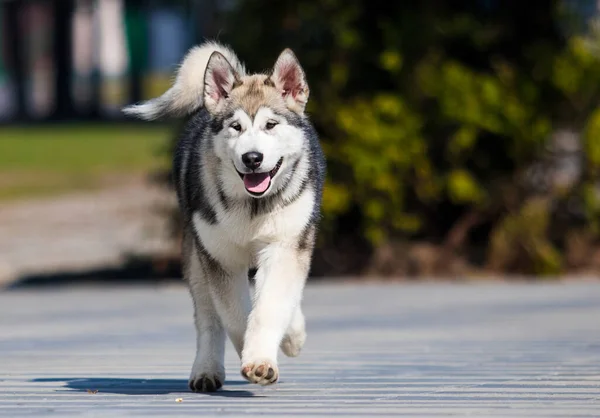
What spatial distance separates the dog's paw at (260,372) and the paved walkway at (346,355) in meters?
0.11

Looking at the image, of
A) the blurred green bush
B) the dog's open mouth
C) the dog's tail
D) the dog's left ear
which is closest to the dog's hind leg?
the dog's open mouth

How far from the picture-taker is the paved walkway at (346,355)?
5.91 m

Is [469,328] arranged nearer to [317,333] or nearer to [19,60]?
[317,333]

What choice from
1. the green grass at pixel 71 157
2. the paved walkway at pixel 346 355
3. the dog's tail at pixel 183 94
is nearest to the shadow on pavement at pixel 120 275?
the paved walkway at pixel 346 355

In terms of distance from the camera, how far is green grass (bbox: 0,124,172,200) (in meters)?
25.9

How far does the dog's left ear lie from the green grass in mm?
12152

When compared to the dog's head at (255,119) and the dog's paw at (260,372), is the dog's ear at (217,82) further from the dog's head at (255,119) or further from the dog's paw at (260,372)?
the dog's paw at (260,372)

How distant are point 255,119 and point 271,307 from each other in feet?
2.88

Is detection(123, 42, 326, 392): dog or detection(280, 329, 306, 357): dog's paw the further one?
detection(280, 329, 306, 357): dog's paw

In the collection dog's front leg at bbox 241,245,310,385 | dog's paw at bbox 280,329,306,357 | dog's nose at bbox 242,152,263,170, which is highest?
dog's nose at bbox 242,152,263,170

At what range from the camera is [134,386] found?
6.71 meters

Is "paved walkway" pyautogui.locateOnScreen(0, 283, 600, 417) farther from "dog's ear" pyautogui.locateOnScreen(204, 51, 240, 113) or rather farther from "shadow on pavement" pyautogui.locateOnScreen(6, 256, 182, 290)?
"dog's ear" pyautogui.locateOnScreen(204, 51, 240, 113)

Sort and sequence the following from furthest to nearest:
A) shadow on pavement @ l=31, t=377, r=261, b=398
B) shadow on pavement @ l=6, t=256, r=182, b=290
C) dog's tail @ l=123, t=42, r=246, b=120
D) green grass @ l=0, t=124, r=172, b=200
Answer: green grass @ l=0, t=124, r=172, b=200 < shadow on pavement @ l=6, t=256, r=182, b=290 < dog's tail @ l=123, t=42, r=246, b=120 < shadow on pavement @ l=31, t=377, r=261, b=398

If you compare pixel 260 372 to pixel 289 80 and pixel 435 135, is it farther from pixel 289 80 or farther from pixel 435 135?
pixel 435 135
